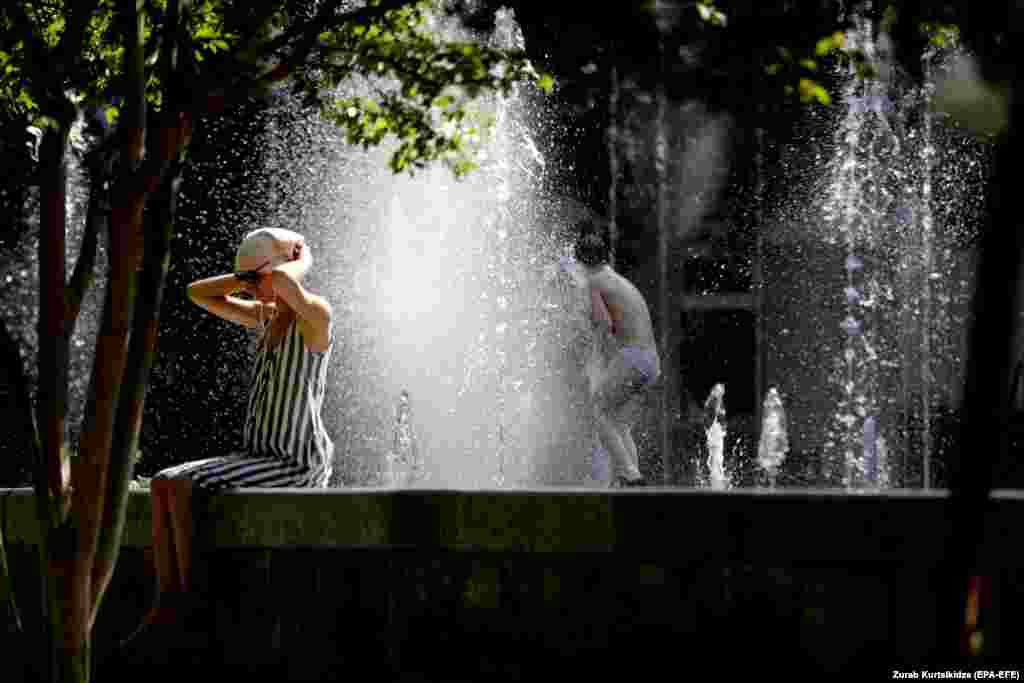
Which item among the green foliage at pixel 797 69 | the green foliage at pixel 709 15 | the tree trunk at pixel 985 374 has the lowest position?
the tree trunk at pixel 985 374

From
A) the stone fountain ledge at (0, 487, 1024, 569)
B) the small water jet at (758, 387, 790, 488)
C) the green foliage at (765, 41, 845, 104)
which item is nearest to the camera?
the green foliage at (765, 41, 845, 104)

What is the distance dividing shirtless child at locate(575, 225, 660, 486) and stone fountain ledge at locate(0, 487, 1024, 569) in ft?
20.6

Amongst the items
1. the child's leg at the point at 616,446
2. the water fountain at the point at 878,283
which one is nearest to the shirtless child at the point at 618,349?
the child's leg at the point at 616,446

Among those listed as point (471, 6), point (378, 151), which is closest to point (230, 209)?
point (378, 151)

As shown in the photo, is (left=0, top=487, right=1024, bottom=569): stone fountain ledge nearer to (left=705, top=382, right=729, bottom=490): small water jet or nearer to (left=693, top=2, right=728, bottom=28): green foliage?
(left=693, top=2, right=728, bottom=28): green foliage

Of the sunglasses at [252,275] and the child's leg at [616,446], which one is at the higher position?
the sunglasses at [252,275]

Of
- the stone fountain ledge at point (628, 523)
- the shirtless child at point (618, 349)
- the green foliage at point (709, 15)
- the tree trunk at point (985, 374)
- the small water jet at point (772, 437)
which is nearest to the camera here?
the tree trunk at point (985, 374)

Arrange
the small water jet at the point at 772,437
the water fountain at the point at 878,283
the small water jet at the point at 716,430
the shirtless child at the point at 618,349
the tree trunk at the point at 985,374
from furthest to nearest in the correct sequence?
the small water jet at the point at 772,437 → the water fountain at the point at 878,283 → the small water jet at the point at 716,430 → the shirtless child at the point at 618,349 → the tree trunk at the point at 985,374

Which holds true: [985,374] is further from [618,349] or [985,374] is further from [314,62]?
[618,349]

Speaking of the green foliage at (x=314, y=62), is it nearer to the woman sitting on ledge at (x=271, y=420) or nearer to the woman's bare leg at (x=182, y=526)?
the woman sitting on ledge at (x=271, y=420)

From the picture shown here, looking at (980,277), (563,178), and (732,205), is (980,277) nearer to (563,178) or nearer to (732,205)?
(563,178)

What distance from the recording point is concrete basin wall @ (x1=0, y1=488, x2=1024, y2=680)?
5.27m

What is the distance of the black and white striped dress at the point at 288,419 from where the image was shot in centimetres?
640

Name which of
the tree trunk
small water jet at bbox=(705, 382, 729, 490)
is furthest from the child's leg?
the tree trunk
